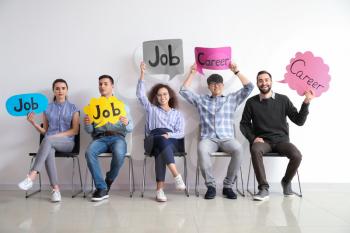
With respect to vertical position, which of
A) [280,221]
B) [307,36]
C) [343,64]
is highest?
[307,36]

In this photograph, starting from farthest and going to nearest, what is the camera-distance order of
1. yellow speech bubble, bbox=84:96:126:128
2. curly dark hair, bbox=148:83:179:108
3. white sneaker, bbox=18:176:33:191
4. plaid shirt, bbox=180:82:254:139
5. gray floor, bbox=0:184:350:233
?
curly dark hair, bbox=148:83:179:108
plaid shirt, bbox=180:82:254:139
yellow speech bubble, bbox=84:96:126:128
white sneaker, bbox=18:176:33:191
gray floor, bbox=0:184:350:233

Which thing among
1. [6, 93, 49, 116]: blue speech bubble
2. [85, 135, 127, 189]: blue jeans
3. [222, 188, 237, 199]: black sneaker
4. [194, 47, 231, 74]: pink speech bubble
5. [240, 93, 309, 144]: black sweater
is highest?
[194, 47, 231, 74]: pink speech bubble

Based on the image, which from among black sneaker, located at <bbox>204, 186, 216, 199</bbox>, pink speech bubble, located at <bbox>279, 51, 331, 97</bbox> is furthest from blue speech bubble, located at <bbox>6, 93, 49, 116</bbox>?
pink speech bubble, located at <bbox>279, 51, 331, 97</bbox>

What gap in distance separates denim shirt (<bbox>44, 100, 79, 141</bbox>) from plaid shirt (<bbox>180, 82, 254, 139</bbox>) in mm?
1261

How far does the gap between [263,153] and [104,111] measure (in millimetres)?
1678

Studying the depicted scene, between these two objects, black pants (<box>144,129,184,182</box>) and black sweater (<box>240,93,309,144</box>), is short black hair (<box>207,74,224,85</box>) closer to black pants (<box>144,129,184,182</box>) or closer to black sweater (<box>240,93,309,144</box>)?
black sweater (<box>240,93,309,144</box>)

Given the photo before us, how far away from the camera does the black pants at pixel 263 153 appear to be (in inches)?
123

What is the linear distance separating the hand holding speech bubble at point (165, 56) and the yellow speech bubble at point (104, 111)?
0.59 m

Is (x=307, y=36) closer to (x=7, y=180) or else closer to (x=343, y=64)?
(x=343, y=64)

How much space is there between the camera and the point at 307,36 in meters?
3.72

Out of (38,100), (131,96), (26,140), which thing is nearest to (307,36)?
(131,96)

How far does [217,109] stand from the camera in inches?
136

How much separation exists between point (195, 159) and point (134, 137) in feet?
2.50

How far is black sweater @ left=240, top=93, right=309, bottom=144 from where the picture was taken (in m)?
3.33
